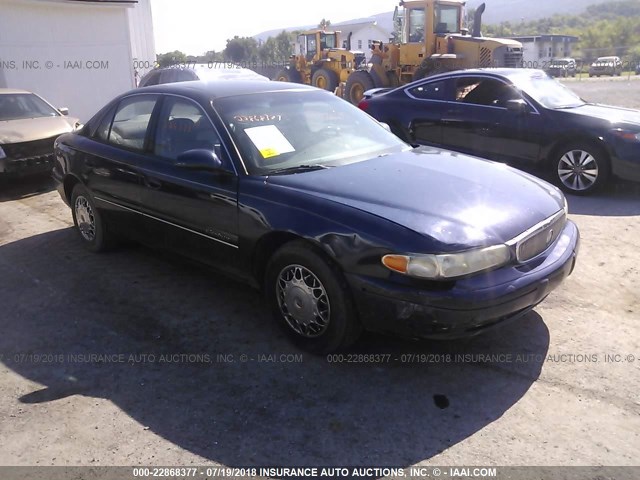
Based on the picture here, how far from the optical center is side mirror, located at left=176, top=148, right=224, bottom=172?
146 inches

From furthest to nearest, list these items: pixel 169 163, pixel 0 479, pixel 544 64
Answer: pixel 544 64 → pixel 169 163 → pixel 0 479

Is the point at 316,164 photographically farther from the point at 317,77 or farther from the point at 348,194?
the point at 317,77

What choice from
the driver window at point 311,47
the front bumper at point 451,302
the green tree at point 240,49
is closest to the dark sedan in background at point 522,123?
the front bumper at point 451,302

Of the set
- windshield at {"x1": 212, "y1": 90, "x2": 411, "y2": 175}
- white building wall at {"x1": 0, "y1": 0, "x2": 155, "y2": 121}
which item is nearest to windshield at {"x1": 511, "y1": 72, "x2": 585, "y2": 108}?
windshield at {"x1": 212, "y1": 90, "x2": 411, "y2": 175}

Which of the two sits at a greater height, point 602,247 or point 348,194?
point 348,194

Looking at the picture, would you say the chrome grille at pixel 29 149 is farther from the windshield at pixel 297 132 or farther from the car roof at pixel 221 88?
the windshield at pixel 297 132

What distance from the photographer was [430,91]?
8.23 m

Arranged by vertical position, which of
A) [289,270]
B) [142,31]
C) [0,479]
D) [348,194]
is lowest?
[0,479]

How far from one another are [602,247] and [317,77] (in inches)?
660

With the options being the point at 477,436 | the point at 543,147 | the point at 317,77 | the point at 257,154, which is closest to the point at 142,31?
the point at 317,77

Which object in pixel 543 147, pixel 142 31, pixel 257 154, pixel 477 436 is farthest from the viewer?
pixel 142 31

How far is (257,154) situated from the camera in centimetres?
380

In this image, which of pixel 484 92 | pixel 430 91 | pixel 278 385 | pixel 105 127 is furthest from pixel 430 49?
pixel 278 385

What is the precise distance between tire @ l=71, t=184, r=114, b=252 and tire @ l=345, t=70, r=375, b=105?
38.1 feet
